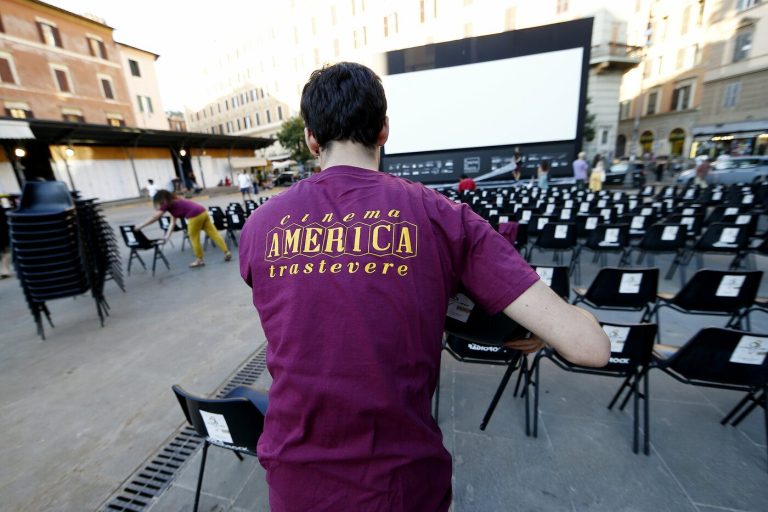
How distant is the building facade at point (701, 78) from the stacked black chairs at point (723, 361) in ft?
70.6

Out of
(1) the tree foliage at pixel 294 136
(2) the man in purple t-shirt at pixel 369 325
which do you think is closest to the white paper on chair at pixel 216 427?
(2) the man in purple t-shirt at pixel 369 325

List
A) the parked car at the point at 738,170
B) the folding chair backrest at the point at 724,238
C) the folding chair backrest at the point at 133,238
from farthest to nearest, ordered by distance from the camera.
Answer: the parked car at the point at 738,170 → the folding chair backrest at the point at 133,238 → the folding chair backrest at the point at 724,238

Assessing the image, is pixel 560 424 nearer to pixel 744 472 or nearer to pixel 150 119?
pixel 744 472

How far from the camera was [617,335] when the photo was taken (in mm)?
1941

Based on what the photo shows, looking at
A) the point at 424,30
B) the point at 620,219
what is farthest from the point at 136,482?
the point at 424,30

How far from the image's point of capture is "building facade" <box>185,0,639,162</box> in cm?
2155

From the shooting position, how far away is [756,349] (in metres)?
1.73

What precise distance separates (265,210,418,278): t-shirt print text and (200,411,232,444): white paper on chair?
1.00m

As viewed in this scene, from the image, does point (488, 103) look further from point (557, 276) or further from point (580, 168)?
point (557, 276)

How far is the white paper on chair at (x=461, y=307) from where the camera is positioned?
3.39 feet

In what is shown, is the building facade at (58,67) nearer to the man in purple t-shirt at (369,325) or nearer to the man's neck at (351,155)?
the man's neck at (351,155)

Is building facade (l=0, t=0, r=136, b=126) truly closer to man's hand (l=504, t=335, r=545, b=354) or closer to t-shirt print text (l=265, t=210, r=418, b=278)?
t-shirt print text (l=265, t=210, r=418, b=278)

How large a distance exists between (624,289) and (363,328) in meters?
2.97

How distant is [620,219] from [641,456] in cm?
452
